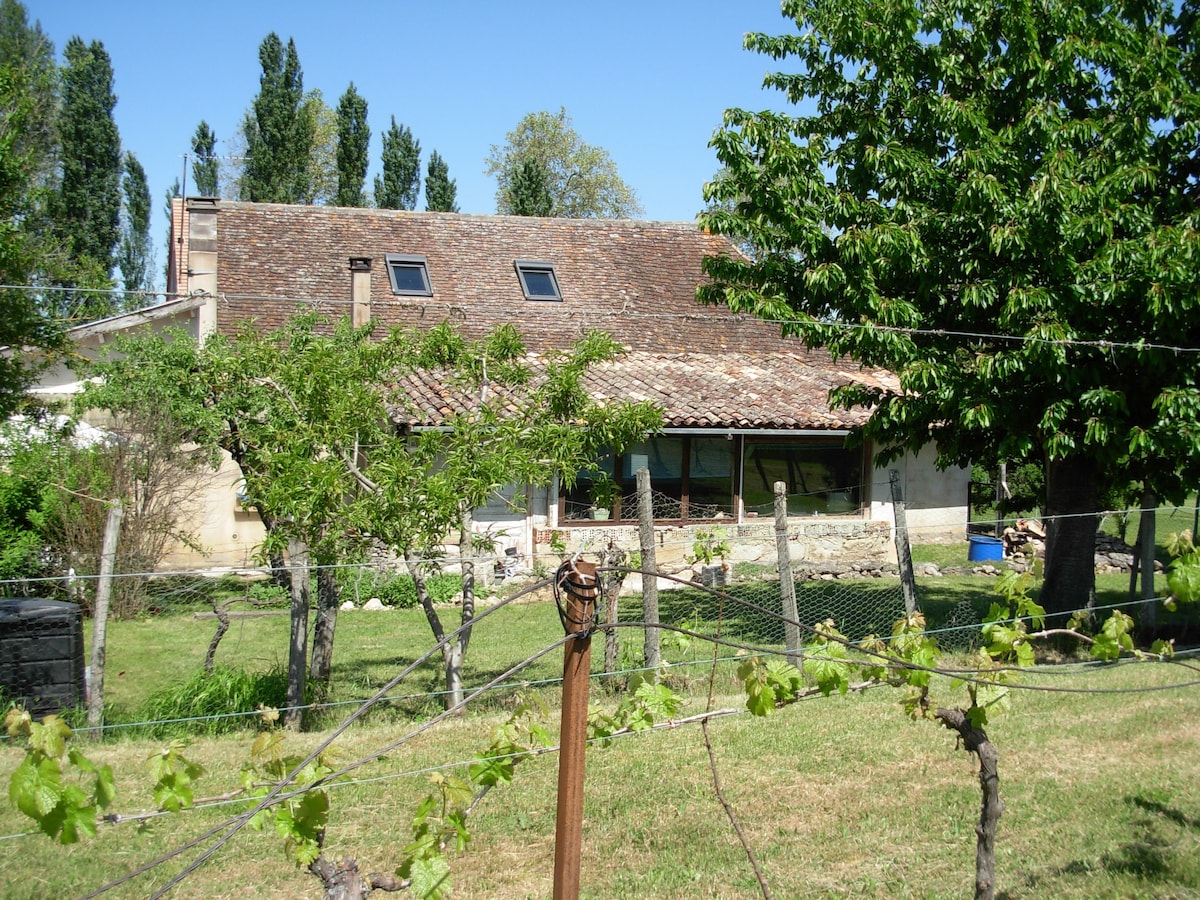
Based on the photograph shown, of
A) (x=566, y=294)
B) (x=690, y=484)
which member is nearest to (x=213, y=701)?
(x=690, y=484)

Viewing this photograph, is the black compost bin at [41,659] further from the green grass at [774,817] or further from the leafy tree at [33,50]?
the leafy tree at [33,50]

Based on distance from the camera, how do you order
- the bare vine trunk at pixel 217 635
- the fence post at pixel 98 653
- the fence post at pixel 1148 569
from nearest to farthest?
the fence post at pixel 98 653
the bare vine trunk at pixel 217 635
the fence post at pixel 1148 569

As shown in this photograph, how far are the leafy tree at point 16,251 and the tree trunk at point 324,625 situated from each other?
14.5 feet

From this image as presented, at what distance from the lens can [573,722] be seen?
3.29 meters

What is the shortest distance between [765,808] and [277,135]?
34030 mm

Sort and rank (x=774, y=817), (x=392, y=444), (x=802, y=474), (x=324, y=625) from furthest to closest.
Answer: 1. (x=802, y=474)
2. (x=324, y=625)
3. (x=392, y=444)
4. (x=774, y=817)

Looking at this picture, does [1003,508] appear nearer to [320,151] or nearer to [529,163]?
[529,163]

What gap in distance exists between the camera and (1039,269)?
10078 mm

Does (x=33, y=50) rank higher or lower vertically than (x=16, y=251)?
higher

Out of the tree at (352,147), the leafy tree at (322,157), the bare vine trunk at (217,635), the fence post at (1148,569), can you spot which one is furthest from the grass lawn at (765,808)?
the leafy tree at (322,157)

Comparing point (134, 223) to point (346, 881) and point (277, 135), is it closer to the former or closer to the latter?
point (277, 135)

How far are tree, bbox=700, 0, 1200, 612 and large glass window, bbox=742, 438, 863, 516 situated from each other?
722 centimetres

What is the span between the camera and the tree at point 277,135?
115ft

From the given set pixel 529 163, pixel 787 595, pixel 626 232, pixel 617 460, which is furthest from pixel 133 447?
pixel 529 163
